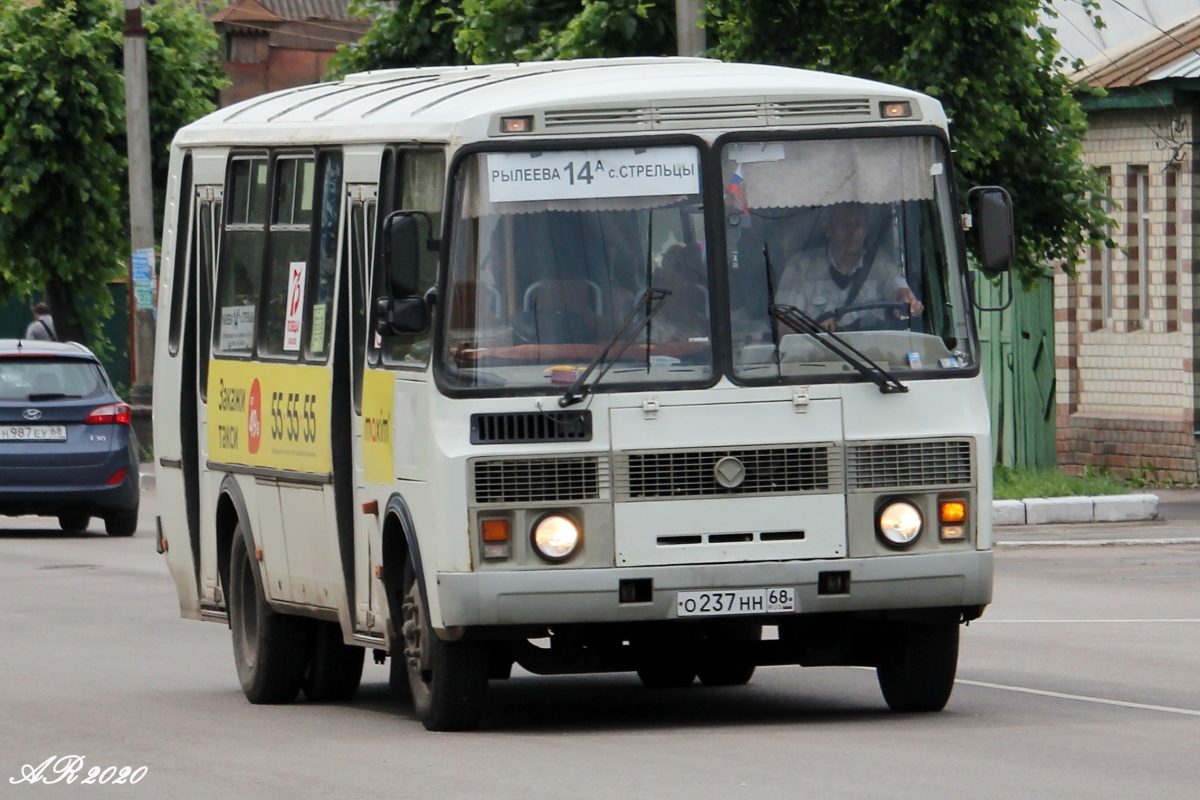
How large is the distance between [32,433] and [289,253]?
11693mm

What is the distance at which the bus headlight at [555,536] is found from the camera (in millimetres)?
10164

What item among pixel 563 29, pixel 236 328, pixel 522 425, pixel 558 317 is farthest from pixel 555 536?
pixel 563 29

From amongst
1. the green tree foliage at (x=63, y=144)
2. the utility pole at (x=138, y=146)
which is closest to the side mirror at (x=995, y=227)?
the utility pole at (x=138, y=146)

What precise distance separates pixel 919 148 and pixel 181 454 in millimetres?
4280

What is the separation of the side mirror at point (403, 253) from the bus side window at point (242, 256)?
7.60 ft

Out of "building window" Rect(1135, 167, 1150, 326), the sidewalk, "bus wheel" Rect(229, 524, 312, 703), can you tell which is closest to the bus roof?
"bus wheel" Rect(229, 524, 312, 703)

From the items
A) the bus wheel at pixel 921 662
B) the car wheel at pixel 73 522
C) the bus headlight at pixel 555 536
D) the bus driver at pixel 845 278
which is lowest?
the car wheel at pixel 73 522

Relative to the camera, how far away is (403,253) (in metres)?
10.2

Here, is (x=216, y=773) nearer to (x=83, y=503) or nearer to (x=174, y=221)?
(x=174, y=221)

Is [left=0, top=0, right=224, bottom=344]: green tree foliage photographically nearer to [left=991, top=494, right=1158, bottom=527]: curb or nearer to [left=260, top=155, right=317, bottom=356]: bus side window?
[left=991, top=494, right=1158, bottom=527]: curb

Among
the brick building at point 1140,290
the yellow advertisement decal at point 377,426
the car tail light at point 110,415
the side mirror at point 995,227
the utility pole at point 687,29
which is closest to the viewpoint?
the side mirror at point 995,227

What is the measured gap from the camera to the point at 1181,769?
9.11 meters

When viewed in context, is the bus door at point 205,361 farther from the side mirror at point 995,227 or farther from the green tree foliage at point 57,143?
the green tree foliage at point 57,143

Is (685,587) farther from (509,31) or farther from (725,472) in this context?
(509,31)
